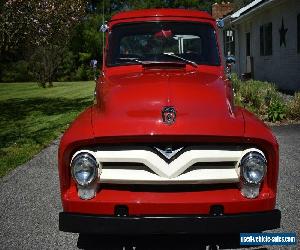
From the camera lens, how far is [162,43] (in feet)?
18.7

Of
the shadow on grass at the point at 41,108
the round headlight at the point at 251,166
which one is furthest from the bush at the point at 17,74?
the round headlight at the point at 251,166

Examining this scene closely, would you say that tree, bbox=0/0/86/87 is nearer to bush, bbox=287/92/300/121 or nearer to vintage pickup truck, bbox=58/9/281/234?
bush, bbox=287/92/300/121

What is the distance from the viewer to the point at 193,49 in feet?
18.3

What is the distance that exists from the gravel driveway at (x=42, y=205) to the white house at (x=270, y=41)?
→ 366 inches

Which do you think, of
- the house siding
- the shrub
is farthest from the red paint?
the house siding

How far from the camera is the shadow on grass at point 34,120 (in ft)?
36.4

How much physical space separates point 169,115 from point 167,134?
219mm

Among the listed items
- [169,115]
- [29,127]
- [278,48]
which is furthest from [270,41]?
[169,115]

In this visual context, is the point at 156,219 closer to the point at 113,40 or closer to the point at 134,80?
the point at 134,80

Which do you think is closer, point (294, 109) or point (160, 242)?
point (160, 242)

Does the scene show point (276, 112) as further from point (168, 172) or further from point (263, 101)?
point (168, 172)

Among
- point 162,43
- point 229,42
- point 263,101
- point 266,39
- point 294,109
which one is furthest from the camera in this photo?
point 229,42

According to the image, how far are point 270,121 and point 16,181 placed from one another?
6.72 meters

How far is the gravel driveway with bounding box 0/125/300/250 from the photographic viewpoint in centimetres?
477
